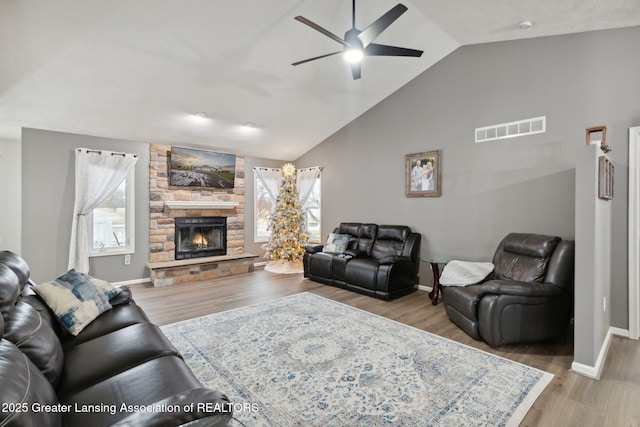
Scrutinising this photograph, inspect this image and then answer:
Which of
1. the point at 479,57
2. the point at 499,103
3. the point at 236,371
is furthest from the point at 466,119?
the point at 236,371

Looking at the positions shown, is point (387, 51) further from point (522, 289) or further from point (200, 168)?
point (200, 168)

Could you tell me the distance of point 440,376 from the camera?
2465mm

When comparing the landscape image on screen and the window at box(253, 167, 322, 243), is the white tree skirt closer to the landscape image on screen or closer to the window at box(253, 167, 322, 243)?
the window at box(253, 167, 322, 243)

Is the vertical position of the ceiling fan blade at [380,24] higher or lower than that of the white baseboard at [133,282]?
higher

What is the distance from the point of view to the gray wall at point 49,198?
15.0 feet

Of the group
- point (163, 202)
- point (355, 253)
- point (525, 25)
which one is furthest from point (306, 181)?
point (525, 25)

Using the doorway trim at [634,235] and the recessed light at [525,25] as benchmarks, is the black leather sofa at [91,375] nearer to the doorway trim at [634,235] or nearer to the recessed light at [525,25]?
the doorway trim at [634,235]

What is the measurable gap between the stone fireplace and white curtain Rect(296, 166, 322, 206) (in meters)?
1.45

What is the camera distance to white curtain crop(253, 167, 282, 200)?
7035 millimetres

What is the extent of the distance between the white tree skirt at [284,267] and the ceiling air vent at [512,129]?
13.5ft

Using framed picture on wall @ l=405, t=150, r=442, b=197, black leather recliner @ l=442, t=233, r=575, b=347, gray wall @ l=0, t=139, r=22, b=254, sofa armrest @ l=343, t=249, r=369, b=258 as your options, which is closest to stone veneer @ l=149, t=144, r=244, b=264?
gray wall @ l=0, t=139, r=22, b=254

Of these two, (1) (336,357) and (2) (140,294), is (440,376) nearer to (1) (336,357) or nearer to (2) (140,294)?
(1) (336,357)

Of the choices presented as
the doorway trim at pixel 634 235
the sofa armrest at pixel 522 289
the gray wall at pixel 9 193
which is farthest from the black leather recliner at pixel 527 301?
the gray wall at pixel 9 193

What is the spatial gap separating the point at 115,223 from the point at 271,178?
322 centimetres
